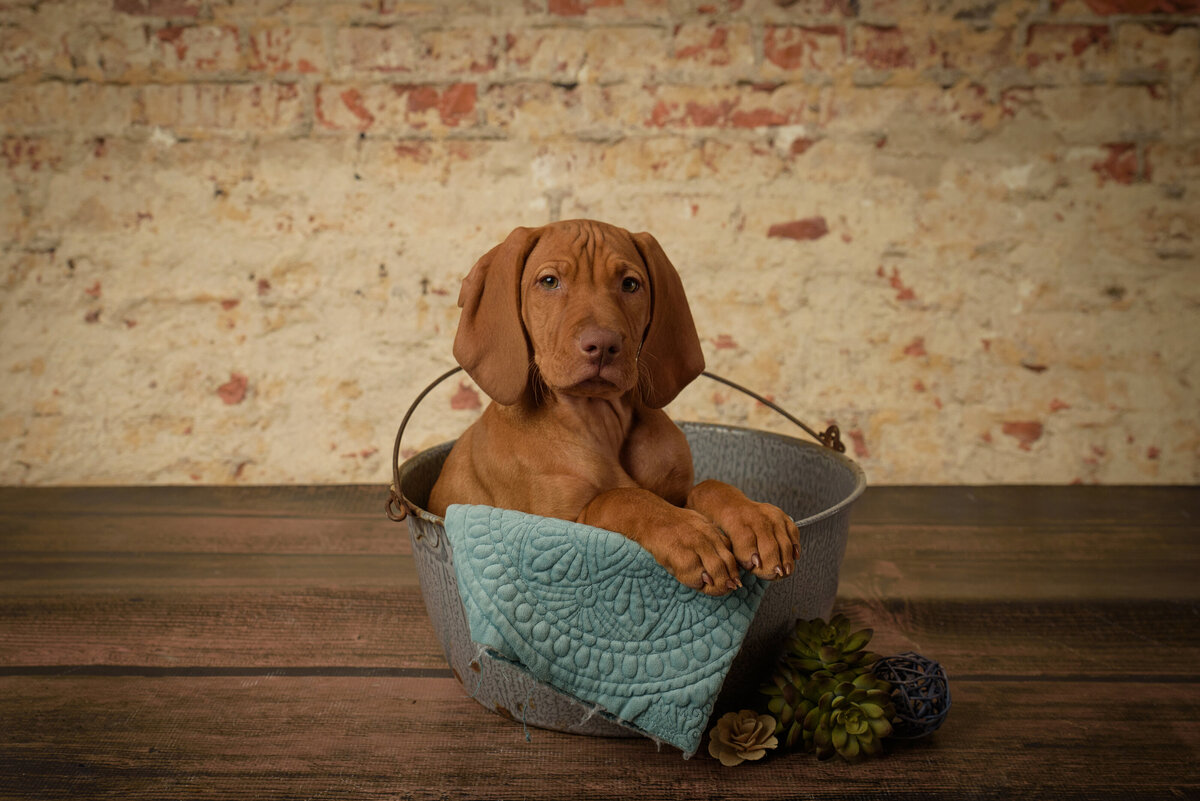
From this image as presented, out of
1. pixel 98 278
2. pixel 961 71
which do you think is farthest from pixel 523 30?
pixel 98 278

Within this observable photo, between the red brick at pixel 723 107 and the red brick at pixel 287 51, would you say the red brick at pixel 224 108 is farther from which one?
the red brick at pixel 723 107

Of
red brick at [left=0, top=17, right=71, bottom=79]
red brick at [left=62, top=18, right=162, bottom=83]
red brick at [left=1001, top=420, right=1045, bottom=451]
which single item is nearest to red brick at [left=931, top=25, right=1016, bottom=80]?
red brick at [left=1001, top=420, right=1045, bottom=451]

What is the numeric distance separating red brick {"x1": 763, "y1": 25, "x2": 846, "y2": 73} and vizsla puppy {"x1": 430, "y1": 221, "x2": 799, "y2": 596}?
154cm

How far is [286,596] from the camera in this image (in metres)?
1.91

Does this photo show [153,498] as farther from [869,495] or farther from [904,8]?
[904,8]

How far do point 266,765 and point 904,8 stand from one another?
8.53 feet

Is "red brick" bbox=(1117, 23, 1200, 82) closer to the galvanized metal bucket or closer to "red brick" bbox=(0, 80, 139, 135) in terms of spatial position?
the galvanized metal bucket

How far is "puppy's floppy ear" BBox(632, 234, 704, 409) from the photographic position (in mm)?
1446

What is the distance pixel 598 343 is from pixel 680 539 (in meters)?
0.29

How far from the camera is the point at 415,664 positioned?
5.25 feet

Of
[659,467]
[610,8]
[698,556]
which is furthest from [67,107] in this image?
[698,556]

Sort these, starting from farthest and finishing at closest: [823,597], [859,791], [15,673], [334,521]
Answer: [334,521], [15,673], [823,597], [859,791]

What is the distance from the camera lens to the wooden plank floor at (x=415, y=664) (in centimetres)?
125

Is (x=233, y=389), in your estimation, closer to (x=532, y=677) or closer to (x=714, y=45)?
(x=714, y=45)
